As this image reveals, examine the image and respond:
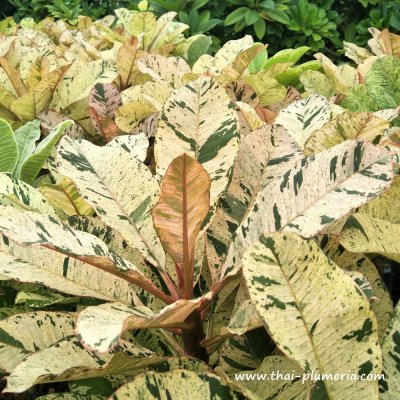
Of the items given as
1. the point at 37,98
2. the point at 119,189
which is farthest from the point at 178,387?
the point at 37,98

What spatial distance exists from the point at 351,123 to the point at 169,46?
4.67 ft

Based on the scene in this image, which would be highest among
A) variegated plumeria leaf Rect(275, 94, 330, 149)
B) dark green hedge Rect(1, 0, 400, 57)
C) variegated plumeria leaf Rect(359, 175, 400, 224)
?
variegated plumeria leaf Rect(275, 94, 330, 149)

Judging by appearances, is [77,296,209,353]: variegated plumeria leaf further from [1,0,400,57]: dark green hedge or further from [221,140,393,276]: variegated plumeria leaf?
[1,0,400,57]: dark green hedge

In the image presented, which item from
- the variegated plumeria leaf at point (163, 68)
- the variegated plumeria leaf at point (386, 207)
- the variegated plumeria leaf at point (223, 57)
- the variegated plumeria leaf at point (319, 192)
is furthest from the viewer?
the variegated plumeria leaf at point (223, 57)

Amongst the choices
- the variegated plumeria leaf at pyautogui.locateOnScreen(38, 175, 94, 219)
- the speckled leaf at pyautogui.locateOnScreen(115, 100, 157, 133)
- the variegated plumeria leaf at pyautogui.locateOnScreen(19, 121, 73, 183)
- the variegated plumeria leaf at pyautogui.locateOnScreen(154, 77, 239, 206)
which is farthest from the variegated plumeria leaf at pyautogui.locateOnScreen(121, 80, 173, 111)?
the variegated plumeria leaf at pyautogui.locateOnScreen(154, 77, 239, 206)

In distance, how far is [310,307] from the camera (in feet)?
2.02

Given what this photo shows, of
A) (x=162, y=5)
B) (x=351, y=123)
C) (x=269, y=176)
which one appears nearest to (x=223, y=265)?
(x=269, y=176)

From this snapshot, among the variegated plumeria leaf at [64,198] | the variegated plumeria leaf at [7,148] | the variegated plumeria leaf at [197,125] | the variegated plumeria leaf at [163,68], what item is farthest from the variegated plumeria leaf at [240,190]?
the variegated plumeria leaf at [163,68]

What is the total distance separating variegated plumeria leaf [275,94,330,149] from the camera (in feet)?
3.44

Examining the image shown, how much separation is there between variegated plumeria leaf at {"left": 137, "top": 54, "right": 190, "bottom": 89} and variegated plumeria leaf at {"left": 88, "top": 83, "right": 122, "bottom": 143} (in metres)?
0.21

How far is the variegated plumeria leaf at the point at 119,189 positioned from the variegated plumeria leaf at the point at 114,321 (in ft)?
0.49

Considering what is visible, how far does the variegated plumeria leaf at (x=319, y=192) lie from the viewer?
0.67 meters

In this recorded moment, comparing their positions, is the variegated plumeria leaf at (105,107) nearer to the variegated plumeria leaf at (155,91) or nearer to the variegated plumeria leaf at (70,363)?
A: the variegated plumeria leaf at (155,91)

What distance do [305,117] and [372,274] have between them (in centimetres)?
36
